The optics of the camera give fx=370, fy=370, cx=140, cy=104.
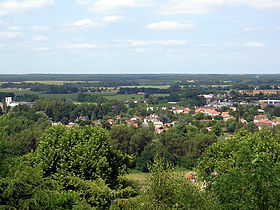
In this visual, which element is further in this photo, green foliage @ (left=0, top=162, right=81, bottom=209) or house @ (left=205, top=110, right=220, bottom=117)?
house @ (left=205, top=110, right=220, bottom=117)

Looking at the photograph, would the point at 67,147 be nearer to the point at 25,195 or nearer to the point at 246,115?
the point at 25,195

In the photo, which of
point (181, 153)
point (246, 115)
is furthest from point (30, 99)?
point (181, 153)

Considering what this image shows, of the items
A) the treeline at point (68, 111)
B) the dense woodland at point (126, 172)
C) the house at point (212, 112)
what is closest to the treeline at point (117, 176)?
the dense woodland at point (126, 172)

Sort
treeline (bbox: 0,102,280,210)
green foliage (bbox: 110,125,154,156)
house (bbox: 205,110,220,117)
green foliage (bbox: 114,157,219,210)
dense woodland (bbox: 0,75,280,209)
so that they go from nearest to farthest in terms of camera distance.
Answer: treeline (bbox: 0,102,280,210) < dense woodland (bbox: 0,75,280,209) < green foliage (bbox: 114,157,219,210) < green foliage (bbox: 110,125,154,156) < house (bbox: 205,110,220,117)

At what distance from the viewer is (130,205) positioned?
1795cm

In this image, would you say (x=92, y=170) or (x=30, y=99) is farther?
(x=30, y=99)

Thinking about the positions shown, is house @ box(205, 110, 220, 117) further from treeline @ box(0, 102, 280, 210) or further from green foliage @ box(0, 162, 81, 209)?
green foliage @ box(0, 162, 81, 209)

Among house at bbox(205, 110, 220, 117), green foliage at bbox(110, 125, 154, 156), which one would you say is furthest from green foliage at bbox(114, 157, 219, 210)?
house at bbox(205, 110, 220, 117)

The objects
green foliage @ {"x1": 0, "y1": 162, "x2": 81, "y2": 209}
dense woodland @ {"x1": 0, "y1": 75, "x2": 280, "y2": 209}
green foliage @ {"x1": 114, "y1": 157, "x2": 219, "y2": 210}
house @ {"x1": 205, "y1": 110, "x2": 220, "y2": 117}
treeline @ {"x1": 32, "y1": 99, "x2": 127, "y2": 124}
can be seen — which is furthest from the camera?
house @ {"x1": 205, "y1": 110, "x2": 220, "y2": 117}

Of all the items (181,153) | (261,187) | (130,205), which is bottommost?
(181,153)

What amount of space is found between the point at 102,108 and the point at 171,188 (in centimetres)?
8630

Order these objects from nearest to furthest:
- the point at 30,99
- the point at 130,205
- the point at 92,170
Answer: the point at 130,205 < the point at 92,170 < the point at 30,99

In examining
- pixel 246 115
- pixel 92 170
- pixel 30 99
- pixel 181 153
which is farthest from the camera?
pixel 30 99

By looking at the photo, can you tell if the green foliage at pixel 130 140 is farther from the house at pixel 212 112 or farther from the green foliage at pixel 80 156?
the house at pixel 212 112
